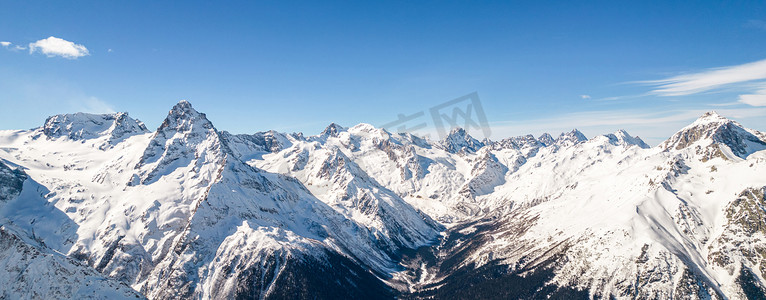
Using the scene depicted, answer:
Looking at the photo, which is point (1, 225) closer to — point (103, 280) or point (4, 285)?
point (4, 285)

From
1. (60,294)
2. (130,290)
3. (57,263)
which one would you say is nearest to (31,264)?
(57,263)

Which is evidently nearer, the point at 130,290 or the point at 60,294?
the point at 60,294

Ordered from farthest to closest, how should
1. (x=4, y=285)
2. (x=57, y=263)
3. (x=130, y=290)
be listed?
(x=130, y=290) → (x=57, y=263) → (x=4, y=285)

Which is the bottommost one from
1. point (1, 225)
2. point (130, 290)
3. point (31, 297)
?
point (130, 290)

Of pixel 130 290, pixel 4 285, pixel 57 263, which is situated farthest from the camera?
pixel 130 290

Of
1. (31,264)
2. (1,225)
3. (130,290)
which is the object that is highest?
(1,225)

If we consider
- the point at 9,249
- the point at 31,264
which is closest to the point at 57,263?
the point at 31,264

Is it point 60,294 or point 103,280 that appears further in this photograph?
point 103,280

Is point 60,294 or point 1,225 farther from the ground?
point 1,225

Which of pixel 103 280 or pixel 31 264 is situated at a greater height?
pixel 31 264

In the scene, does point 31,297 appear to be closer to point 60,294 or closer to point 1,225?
point 60,294
